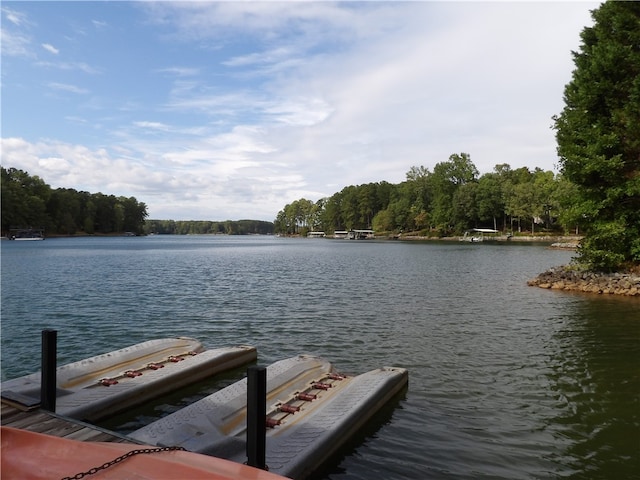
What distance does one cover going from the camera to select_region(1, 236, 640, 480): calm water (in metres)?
8.23

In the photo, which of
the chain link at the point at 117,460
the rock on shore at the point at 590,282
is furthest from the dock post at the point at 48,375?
the rock on shore at the point at 590,282

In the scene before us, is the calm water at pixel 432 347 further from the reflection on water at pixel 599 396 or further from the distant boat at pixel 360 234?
the distant boat at pixel 360 234

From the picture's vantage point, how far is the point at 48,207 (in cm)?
16200

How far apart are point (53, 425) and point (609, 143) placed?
99.8 ft

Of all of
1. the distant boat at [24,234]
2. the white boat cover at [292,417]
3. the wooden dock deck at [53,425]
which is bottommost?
the white boat cover at [292,417]

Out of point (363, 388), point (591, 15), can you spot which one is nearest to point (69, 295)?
point (363, 388)

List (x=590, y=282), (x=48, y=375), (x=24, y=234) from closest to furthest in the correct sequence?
(x=48, y=375), (x=590, y=282), (x=24, y=234)

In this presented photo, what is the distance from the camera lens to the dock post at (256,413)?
588 centimetres

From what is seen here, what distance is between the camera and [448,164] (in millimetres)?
152250

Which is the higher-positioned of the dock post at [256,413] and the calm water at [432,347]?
the dock post at [256,413]

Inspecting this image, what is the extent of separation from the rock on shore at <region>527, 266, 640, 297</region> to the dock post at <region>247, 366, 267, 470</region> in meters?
27.8

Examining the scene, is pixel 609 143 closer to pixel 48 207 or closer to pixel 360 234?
pixel 360 234

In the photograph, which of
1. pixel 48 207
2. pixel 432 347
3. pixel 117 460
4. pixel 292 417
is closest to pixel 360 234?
pixel 48 207

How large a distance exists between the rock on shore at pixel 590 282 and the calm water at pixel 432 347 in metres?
2.01
